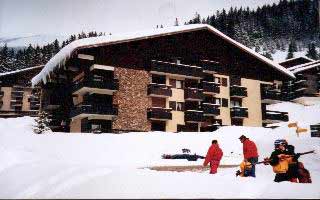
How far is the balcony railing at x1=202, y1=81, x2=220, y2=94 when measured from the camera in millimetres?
40300

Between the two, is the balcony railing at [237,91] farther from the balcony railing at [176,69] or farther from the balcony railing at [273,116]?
the balcony railing at [176,69]

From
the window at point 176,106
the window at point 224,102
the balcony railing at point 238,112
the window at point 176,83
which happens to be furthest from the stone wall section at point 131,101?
the balcony railing at point 238,112

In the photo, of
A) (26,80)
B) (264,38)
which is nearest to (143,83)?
(26,80)

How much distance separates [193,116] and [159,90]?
4471 mm

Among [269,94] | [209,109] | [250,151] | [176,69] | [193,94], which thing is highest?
[176,69]

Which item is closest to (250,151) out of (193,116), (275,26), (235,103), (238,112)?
(193,116)

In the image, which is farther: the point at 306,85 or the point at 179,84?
the point at 306,85

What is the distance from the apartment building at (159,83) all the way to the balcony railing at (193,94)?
0.10m

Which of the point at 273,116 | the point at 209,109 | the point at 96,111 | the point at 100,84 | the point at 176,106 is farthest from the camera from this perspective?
the point at 273,116

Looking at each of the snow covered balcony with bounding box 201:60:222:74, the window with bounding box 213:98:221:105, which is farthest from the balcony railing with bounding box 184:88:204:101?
the window with bounding box 213:98:221:105

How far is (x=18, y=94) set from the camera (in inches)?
2279

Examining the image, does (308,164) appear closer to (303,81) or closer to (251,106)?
(251,106)

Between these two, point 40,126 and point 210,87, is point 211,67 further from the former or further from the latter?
point 40,126

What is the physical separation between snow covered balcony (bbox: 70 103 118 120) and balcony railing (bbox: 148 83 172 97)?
4.02m
